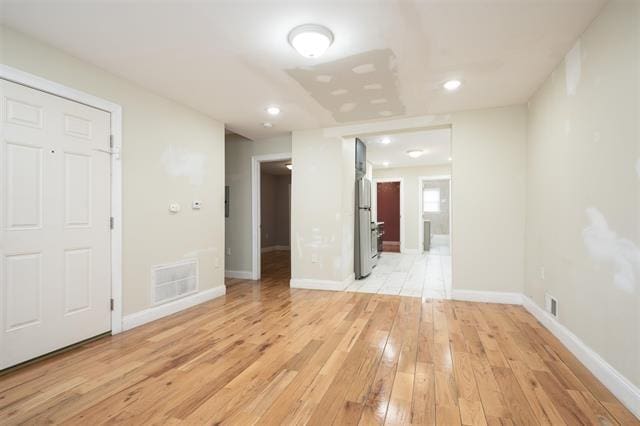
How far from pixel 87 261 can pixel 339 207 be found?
2979mm

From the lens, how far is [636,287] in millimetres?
1599

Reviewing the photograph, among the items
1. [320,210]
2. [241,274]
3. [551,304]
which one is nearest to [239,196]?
[241,274]

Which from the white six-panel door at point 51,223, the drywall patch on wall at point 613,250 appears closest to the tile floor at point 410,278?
the drywall patch on wall at point 613,250

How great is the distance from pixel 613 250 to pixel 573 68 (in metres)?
1.47

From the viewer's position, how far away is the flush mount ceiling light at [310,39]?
2.04m

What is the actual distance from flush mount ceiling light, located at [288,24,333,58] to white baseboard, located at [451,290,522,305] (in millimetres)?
3280

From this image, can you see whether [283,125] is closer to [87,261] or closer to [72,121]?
[72,121]

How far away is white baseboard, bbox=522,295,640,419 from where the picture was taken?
1.61 m

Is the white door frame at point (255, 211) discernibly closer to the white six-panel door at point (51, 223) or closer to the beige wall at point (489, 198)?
the white six-panel door at point (51, 223)

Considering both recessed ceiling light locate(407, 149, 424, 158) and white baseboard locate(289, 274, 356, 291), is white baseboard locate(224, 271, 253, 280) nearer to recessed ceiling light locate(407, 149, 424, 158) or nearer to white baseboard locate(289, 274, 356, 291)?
white baseboard locate(289, 274, 356, 291)

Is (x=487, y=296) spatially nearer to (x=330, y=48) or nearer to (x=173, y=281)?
(x=330, y=48)

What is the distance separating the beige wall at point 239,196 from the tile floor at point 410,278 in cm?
203

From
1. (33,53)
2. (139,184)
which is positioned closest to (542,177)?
(139,184)

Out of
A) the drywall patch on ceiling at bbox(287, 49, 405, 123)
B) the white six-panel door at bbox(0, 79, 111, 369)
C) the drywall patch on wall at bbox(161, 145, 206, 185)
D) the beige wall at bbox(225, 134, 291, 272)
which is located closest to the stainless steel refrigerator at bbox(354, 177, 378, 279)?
the drywall patch on ceiling at bbox(287, 49, 405, 123)
